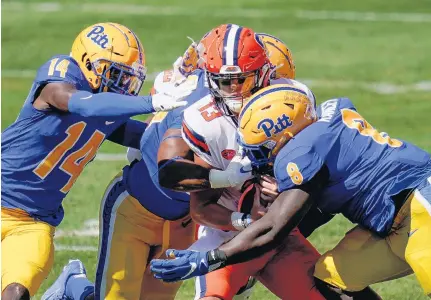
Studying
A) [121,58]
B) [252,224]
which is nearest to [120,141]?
[121,58]

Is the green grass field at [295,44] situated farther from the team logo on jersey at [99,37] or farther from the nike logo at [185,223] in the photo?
the team logo on jersey at [99,37]

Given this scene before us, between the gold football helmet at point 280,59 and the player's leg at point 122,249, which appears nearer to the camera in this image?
the player's leg at point 122,249

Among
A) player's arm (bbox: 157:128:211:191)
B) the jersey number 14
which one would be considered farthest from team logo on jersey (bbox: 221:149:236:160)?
the jersey number 14

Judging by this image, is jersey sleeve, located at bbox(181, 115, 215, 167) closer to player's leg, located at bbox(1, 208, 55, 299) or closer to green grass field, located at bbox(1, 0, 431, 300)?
player's leg, located at bbox(1, 208, 55, 299)

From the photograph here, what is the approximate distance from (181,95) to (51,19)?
11.5 metres

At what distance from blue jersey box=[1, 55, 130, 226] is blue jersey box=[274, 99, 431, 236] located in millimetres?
1461

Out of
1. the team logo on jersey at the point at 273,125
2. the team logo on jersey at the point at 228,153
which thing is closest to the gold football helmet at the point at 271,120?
the team logo on jersey at the point at 273,125

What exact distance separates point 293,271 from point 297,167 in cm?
89

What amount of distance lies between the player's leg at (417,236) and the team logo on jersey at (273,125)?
0.77 m

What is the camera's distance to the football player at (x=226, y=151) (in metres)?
5.94

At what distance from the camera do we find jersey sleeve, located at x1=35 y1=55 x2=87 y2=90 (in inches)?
258

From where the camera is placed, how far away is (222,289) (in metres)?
6.08

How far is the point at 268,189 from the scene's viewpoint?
5.77 m

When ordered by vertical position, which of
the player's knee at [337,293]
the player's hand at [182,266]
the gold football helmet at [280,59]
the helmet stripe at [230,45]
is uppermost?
the helmet stripe at [230,45]
